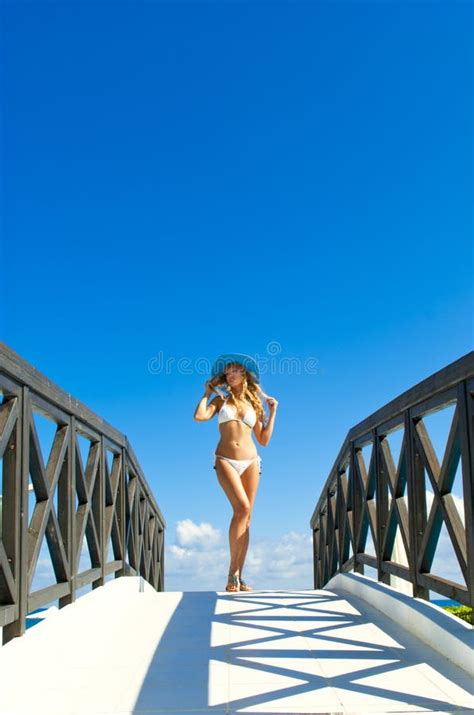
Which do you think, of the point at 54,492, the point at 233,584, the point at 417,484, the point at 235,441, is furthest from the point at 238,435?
the point at 54,492

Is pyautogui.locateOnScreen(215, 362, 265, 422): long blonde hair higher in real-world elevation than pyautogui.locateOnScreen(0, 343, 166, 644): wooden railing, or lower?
higher

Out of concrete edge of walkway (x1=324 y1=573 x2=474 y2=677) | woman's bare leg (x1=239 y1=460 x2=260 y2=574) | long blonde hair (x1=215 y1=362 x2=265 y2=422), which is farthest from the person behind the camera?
long blonde hair (x1=215 y1=362 x2=265 y2=422)

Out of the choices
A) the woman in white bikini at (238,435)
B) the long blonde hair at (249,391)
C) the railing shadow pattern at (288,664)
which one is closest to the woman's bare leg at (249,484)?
the woman in white bikini at (238,435)

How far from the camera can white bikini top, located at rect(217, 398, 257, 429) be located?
6.33 meters

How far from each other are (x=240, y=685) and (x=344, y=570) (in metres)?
4.20

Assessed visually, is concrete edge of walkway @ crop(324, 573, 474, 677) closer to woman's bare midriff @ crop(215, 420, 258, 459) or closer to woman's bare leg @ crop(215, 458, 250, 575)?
woman's bare leg @ crop(215, 458, 250, 575)

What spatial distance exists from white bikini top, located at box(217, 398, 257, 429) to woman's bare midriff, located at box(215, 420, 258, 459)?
0.10ft

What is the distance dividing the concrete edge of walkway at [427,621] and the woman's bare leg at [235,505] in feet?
3.26

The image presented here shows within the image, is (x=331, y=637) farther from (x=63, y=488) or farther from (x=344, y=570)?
(x=344, y=570)

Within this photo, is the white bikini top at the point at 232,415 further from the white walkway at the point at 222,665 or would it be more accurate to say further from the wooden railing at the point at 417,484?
the white walkway at the point at 222,665

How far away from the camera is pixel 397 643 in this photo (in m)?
4.00

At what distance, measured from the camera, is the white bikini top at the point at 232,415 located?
20.8 ft

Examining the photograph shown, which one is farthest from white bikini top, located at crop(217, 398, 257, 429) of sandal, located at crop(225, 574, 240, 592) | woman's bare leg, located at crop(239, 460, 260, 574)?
sandal, located at crop(225, 574, 240, 592)

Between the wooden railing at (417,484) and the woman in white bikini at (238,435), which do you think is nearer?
the wooden railing at (417,484)
